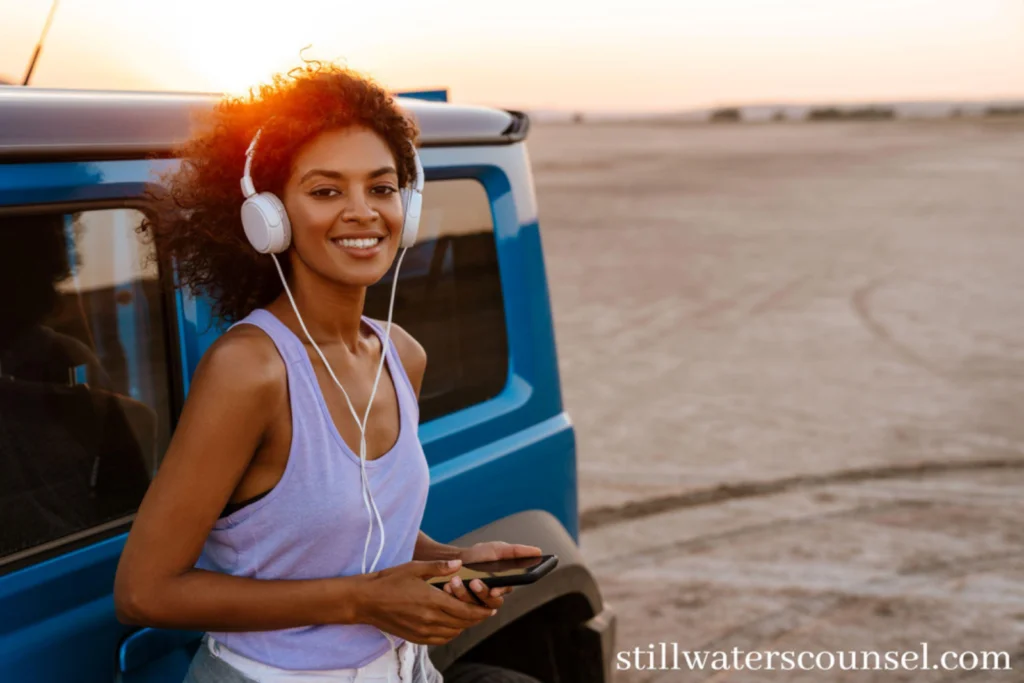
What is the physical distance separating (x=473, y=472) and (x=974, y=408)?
21.6 feet

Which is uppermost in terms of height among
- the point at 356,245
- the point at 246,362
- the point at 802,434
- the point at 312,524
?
the point at 356,245

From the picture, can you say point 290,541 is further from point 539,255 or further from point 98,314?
point 539,255

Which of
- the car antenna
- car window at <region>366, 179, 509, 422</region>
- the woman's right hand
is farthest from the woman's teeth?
the car antenna

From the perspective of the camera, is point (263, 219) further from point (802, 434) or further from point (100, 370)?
point (802, 434)

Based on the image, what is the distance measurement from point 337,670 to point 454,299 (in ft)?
3.51

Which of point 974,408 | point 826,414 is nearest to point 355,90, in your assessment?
point 826,414

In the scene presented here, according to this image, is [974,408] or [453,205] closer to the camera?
[453,205]

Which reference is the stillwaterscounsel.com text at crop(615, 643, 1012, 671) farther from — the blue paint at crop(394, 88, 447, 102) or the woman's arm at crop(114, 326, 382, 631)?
the woman's arm at crop(114, 326, 382, 631)

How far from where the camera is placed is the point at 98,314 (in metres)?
1.86

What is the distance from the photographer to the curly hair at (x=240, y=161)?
1.74 m

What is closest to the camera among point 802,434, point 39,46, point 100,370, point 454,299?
point 100,370

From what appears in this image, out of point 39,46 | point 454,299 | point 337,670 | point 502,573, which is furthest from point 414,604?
point 39,46

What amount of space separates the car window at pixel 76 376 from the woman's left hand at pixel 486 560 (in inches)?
23.7

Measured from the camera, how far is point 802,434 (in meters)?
7.56
